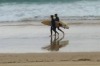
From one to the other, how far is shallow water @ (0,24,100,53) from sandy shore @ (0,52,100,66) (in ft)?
2.81

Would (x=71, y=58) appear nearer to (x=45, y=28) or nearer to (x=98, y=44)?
(x=98, y=44)

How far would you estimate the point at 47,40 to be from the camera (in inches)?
604

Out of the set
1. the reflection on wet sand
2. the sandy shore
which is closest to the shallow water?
the reflection on wet sand

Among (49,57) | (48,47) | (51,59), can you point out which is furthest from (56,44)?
(51,59)

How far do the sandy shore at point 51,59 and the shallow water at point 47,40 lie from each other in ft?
2.81

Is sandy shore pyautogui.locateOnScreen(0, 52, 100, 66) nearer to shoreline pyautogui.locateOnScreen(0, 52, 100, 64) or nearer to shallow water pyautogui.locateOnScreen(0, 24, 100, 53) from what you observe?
shoreline pyautogui.locateOnScreen(0, 52, 100, 64)

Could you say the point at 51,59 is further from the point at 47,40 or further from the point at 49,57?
the point at 47,40

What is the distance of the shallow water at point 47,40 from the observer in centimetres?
1379

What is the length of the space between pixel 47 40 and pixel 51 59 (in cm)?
374

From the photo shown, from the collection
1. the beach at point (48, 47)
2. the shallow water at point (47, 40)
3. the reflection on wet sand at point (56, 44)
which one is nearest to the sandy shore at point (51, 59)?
the beach at point (48, 47)

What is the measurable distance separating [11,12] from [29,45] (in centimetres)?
1354

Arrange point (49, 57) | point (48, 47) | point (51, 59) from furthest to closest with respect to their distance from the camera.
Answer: point (48, 47)
point (49, 57)
point (51, 59)

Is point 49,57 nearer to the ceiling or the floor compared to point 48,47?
nearer to the ceiling

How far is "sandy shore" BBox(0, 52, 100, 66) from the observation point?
10688 mm
